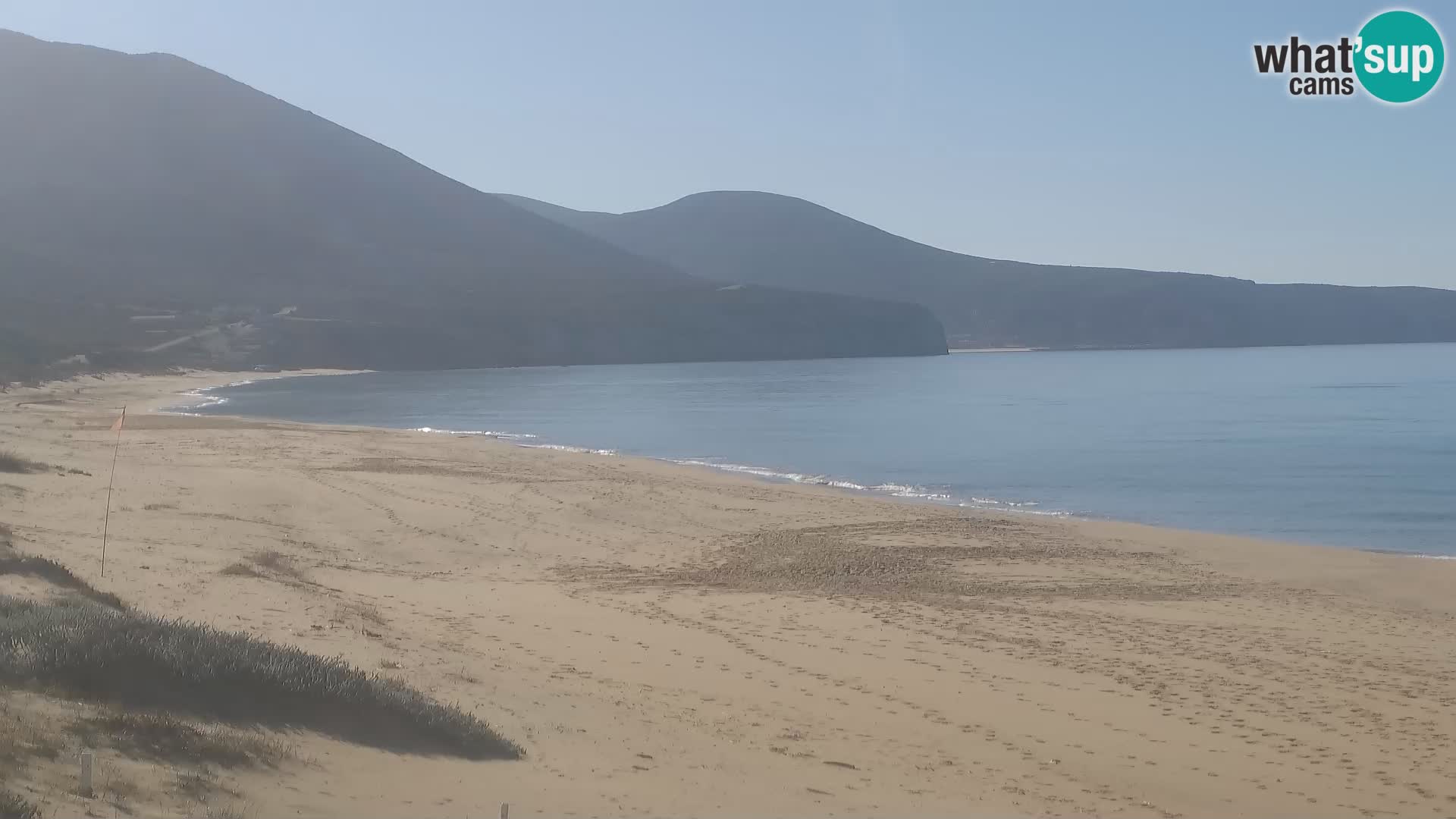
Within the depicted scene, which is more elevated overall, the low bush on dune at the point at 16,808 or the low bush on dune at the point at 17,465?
the low bush on dune at the point at 16,808

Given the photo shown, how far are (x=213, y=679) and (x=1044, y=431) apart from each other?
39.1 meters

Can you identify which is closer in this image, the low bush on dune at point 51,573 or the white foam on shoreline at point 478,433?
the low bush on dune at point 51,573

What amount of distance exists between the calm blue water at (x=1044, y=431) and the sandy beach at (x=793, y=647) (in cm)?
502

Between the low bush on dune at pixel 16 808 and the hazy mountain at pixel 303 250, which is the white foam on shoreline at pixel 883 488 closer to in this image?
the low bush on dune at pixel 16 808

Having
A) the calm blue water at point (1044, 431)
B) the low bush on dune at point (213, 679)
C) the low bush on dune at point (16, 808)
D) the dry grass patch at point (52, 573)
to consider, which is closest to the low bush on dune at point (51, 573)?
the dry grass patch at point (52, 573)

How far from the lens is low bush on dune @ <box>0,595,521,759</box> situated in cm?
524

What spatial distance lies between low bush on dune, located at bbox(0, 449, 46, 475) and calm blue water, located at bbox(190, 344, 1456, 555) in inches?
630

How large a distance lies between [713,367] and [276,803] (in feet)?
368

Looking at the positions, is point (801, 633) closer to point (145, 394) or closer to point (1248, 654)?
point (1248, 654)

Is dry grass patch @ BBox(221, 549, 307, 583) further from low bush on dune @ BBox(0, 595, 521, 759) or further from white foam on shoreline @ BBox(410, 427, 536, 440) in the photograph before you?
white foam on shoreline @ BBox(410, 427, 536, 440)

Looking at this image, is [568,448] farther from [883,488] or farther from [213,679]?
[213,679]

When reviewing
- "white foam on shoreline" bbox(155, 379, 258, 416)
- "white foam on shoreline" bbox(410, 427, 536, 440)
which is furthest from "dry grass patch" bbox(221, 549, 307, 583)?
"white foam on shoreline" bbox(155, 379, 258, 416)

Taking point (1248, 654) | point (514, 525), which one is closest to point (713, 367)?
point (514, 525)

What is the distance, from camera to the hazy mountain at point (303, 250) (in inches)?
4419
